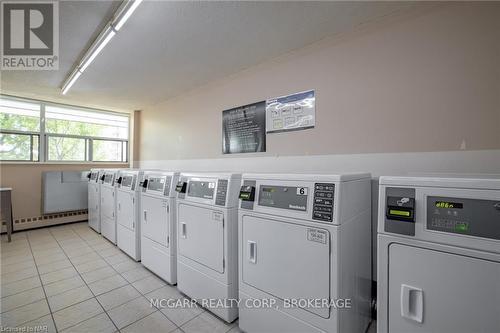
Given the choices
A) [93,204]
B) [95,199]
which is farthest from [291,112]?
[93,204]

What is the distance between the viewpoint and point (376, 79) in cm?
194

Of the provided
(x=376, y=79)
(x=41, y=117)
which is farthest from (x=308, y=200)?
(x=41, y=117)

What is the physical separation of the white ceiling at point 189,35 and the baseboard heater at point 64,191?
1821 millimetres

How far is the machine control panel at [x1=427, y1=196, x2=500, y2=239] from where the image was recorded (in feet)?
3.00

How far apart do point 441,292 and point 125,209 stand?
3350mm

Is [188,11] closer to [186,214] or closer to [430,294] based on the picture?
[186,214]

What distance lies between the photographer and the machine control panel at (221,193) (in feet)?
5.91

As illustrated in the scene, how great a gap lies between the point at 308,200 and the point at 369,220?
2.46 ft

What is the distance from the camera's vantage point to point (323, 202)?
130 cm

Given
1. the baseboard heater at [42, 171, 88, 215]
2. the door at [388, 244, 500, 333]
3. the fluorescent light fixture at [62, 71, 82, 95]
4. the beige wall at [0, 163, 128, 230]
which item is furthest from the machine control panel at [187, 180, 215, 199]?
the beige wall at [0, 163, 128, 230]

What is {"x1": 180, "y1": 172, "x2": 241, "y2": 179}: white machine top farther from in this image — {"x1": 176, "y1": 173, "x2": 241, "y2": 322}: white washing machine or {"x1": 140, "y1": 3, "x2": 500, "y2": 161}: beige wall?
{"x1": 140, "y1": 3, "x2": 500, "y2": 161}: beige wall

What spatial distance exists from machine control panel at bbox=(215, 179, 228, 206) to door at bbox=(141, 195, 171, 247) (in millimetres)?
765

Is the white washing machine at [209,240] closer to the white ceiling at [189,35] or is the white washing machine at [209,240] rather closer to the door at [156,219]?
the door at [156,219]

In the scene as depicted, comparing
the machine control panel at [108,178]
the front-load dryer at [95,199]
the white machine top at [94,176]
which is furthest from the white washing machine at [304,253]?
the white machine top at [94,176]
